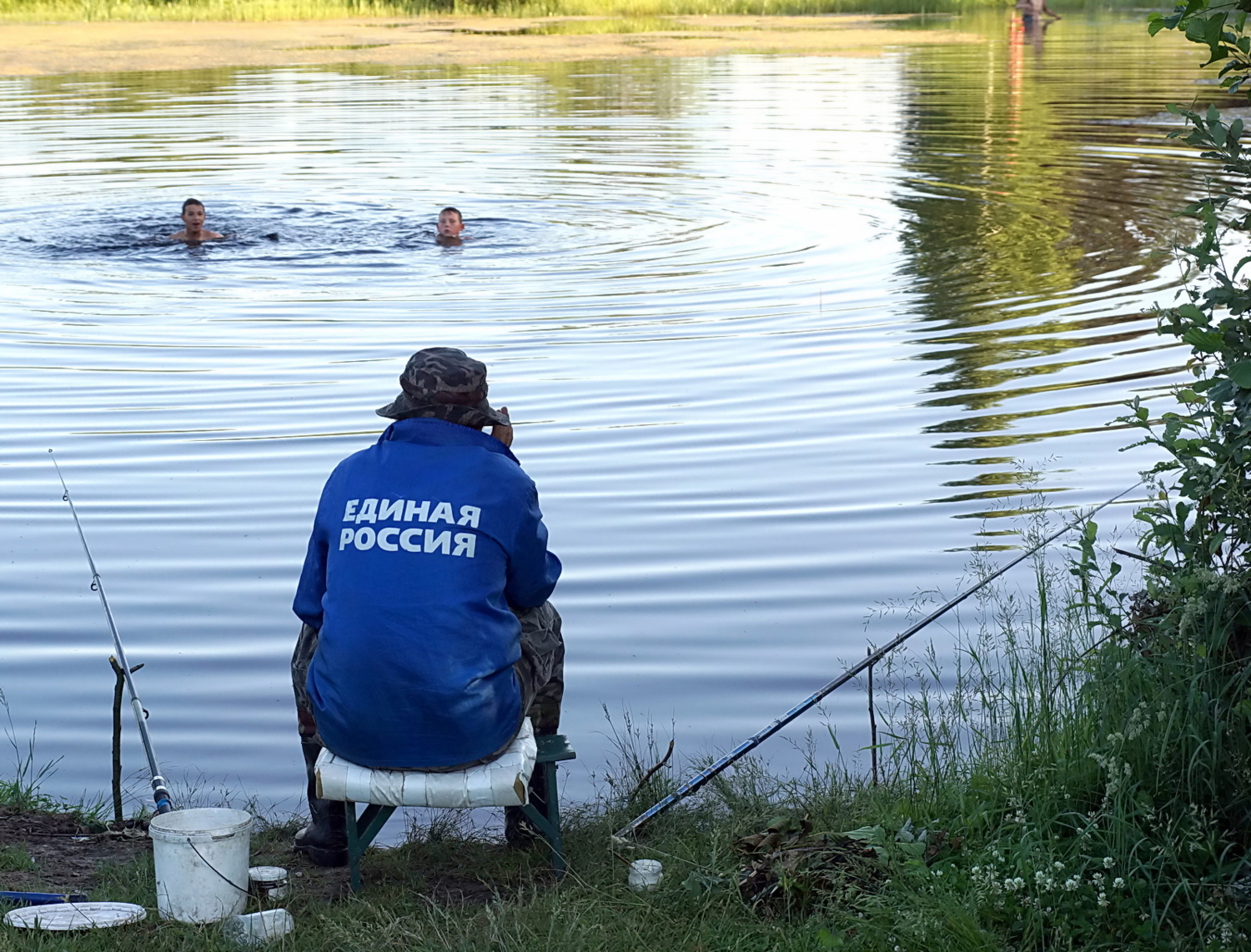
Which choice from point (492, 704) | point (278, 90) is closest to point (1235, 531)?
point (492, 704)

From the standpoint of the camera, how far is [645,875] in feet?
14.6

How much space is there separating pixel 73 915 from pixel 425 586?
1273 millimetres

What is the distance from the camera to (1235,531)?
413 centimetres

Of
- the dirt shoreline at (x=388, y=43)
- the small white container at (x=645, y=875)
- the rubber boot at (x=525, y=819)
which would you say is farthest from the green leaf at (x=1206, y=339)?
the dirt shoreline at (x=388, y=43)

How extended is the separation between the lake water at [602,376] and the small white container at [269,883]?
1082 mm

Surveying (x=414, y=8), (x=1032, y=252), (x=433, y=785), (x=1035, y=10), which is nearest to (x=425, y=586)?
(x=433, y=785)

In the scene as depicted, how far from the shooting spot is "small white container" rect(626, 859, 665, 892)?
4.41 metres

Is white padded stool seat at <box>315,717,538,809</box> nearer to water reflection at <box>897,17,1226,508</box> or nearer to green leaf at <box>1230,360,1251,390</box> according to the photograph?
green leaf at <box>1230,360,1251,390</box>

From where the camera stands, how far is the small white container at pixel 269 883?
4.50 metres

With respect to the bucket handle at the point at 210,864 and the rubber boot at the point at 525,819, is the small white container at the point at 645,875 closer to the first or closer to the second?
the rubber boot at the point at 525,819

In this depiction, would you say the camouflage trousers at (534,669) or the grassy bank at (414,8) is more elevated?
the grassy bank at (414,8)

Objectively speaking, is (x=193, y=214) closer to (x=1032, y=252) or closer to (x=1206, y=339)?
(x=1032, y=252)

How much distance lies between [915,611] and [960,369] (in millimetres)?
5048

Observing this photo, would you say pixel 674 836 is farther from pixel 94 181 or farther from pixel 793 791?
pixel 94 181
